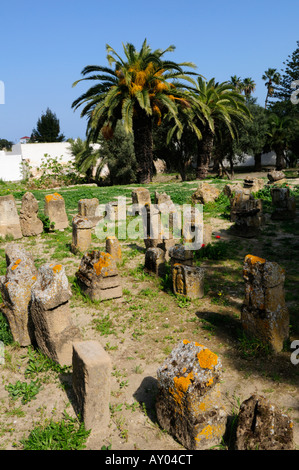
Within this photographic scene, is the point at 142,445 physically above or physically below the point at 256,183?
below

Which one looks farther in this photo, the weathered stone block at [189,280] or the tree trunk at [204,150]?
the tree trunk at [204,150]

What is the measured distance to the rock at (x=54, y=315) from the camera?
16.4 feet

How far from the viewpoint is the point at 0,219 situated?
11.0 m

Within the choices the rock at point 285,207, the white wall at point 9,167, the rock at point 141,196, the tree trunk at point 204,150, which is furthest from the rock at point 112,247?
the white wall at point 9,167

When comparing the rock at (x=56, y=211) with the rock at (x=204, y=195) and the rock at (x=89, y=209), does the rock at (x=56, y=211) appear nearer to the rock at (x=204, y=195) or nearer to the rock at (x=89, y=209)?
the rock at (x=89, y=209)

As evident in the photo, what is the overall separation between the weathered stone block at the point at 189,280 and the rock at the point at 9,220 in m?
5.99

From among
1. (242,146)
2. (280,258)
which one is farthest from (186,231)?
(242,146)

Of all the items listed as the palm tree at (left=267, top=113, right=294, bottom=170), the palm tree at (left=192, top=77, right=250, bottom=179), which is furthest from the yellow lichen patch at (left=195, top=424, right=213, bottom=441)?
the palm tree at (left=267, top=113, right=294, bottom=170)

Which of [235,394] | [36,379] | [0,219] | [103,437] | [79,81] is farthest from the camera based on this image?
[79,81]

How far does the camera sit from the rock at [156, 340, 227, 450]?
3684 millimetres

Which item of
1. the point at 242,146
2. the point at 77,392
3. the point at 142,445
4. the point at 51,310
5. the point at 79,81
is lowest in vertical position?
the point at 142,445
